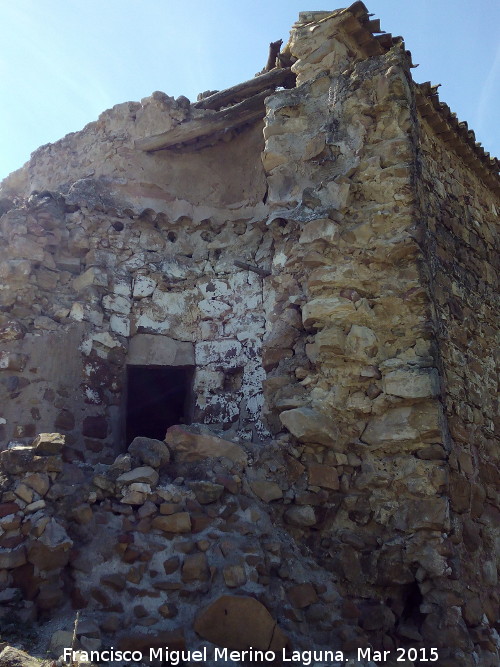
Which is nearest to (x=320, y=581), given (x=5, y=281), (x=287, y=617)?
(x=287, y=617)

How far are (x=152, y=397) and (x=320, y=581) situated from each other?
2.54 metres

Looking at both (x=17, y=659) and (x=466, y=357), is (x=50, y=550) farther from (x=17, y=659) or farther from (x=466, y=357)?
(x=466, y=357)

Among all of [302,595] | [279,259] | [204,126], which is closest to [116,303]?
[279,259]

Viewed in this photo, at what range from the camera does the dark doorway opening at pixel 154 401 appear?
16.6 ft

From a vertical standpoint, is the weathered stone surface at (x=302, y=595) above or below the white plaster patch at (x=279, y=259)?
below

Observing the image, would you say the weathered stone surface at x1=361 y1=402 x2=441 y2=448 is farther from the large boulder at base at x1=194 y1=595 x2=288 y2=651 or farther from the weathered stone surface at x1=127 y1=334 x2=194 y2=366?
the weathered stone surface at x1=127 y1=334 x2=194 y2=366

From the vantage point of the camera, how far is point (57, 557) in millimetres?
2688

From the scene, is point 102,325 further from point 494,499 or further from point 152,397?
point 494,499

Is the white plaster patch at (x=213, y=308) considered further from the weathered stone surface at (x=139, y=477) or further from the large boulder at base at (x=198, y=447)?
the weathered stone surface at (x=139, y=477)

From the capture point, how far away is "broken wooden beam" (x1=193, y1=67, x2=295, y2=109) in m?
4.81

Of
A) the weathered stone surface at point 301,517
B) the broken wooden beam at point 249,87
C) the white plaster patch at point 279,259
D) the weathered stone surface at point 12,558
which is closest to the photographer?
the weathered stone surface at point 12,558

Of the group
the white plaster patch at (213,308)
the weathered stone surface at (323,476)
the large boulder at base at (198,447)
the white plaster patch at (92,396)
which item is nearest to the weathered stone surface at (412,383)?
the weathered stone surface at (323,476)

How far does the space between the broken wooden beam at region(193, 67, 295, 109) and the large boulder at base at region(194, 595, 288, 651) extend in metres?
3.75

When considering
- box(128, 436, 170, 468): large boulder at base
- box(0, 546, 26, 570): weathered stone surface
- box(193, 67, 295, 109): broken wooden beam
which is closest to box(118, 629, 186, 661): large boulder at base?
box(0, 546, 26, 570): weathered stone surface
